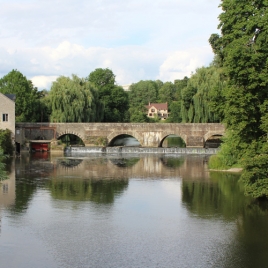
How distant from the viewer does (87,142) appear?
55031 millimetres

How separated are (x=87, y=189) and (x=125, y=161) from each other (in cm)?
1443

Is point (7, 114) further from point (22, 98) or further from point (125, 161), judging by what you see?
point (125, 161)

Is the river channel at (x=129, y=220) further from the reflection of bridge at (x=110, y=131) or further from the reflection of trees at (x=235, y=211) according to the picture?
the reflection of bridge at (x=110, y=131)

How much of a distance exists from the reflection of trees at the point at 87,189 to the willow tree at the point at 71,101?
1016 inches

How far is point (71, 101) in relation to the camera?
58344 mm

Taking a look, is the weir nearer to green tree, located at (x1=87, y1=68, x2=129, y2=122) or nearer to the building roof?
green tree, located at (x1=87, y1=68, x2=129, y2=122)

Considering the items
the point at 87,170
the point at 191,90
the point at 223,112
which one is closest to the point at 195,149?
the point at 191,90

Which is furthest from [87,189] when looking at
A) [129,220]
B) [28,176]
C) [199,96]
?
[199,96]

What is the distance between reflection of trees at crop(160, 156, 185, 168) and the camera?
1609 inches

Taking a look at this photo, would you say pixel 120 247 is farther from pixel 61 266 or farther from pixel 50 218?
pixel 50 218

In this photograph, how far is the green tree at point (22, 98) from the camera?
58250 millimetres

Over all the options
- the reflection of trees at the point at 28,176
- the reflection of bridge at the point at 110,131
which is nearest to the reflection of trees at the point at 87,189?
the reflection of trees at the point at 28,176

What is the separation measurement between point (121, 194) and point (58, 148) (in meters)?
25.8

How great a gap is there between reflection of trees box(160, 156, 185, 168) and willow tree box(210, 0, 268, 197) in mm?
Answer: 15024
